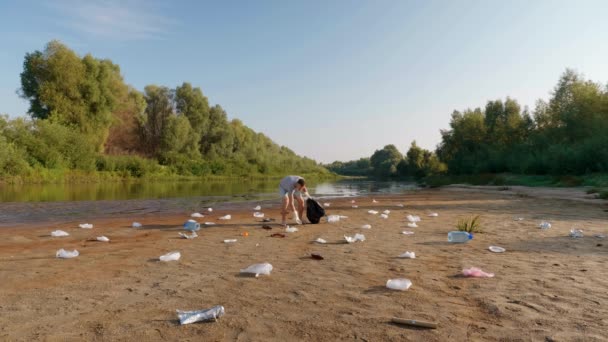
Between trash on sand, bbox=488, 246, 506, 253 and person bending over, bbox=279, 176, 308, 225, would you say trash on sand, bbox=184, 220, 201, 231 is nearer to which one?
person bending over, bbox=279, 176, 308, 225

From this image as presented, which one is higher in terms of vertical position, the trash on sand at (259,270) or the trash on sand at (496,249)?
the trash on sand at (259,270)

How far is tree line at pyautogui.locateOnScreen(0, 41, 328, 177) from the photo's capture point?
122 ft

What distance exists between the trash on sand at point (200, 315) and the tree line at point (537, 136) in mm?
30783

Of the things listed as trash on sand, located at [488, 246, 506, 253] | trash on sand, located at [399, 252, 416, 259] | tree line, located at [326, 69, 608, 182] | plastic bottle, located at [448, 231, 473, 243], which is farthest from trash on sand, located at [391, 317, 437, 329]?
tree line, located at [326, 69, 608, 182]

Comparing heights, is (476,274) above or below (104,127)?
below

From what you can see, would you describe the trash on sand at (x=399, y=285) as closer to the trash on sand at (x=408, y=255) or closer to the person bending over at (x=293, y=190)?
the trash on sand at (x=408, y=255)

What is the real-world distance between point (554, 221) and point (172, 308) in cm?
1054

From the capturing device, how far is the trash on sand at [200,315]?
10.8 feet

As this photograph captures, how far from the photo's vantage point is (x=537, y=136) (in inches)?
1641

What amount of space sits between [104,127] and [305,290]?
50086mm

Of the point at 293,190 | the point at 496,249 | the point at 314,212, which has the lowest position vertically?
the point at 496,249

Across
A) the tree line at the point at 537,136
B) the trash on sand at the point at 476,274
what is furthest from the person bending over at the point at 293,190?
the tree line at the point at 537,136

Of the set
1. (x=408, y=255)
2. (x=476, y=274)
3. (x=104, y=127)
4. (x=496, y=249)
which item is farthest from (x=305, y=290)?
(x=104, y=127)

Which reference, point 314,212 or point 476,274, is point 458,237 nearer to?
point 476,274
